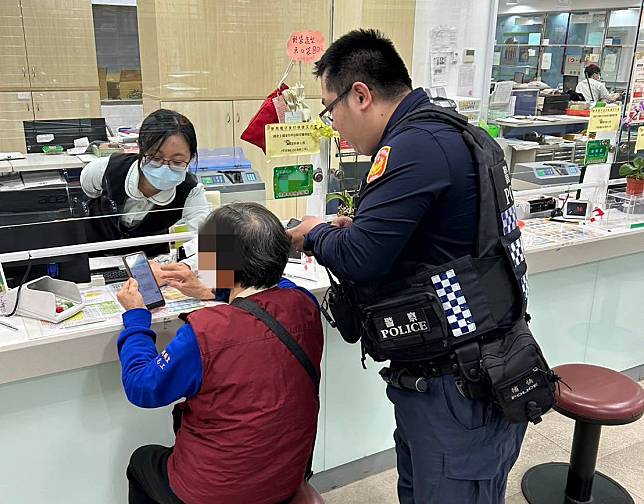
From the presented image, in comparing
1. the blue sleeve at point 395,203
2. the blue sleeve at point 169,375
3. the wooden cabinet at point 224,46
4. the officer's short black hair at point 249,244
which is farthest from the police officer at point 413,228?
the wooden cabinet at point 224,46

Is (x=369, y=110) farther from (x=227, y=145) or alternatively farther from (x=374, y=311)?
(x=227, y=145)

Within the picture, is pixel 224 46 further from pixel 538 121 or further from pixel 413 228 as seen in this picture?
pixel 538 121

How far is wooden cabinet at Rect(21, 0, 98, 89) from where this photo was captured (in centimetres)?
198

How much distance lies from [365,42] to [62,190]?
3.96 feet

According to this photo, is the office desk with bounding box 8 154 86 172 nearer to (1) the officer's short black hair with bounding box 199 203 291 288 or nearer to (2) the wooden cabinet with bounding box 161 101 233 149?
(2) the wooden cabinet with bounding box 161 101 233 149

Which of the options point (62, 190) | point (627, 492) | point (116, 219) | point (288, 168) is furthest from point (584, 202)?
point (62, 190)

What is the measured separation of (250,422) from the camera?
133 centimetres

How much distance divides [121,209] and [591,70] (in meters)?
2.28

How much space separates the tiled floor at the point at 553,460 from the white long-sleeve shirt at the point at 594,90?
4.81 feet

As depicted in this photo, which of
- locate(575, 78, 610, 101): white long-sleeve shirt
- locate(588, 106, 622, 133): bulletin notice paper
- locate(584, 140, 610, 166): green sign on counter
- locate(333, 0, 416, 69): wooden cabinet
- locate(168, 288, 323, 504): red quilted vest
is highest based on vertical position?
locate(333, 0, 416, 69): wooden cabinet

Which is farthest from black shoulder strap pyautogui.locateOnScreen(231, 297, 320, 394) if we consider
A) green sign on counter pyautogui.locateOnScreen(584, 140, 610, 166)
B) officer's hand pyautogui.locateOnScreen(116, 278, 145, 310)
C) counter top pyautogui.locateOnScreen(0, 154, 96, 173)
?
green sign on counter pyautogui.locateOnScreen(584, 140, 610, 166)

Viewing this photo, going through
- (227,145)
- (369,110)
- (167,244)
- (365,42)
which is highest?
(365,42)

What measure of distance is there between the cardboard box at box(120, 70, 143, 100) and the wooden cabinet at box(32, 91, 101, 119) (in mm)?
100

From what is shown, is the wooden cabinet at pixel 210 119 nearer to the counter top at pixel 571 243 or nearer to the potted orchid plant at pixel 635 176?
the counter top at pixel 571 243
